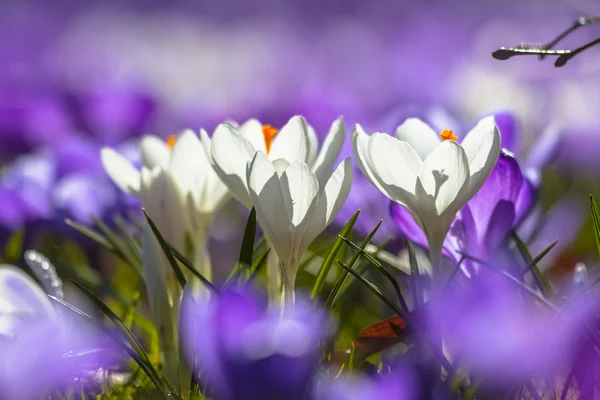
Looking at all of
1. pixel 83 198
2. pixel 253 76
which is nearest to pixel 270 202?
pixel 83 198

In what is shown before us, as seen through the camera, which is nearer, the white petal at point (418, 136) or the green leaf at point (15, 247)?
the white petal at point (418, 136)

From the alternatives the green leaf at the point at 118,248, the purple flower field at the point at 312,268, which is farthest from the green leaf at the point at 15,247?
the green leaf at the point at 118,248

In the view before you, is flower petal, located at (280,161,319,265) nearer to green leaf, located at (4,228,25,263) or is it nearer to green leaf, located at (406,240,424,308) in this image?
green leaf, located at (406,240,424,308)

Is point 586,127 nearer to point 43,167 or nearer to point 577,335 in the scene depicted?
point 43,167

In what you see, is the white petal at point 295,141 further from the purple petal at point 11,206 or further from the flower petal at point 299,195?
the purple petal at point 11,206

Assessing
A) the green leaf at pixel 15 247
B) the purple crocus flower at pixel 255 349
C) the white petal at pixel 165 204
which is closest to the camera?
the purple crocus flower at pixel 255 349

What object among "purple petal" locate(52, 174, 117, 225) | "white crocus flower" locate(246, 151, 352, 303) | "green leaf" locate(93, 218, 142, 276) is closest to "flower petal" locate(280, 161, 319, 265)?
"white crocus flower" locate(246, 151, 352, 303)

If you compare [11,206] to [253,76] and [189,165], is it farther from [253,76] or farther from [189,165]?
[253,76]
